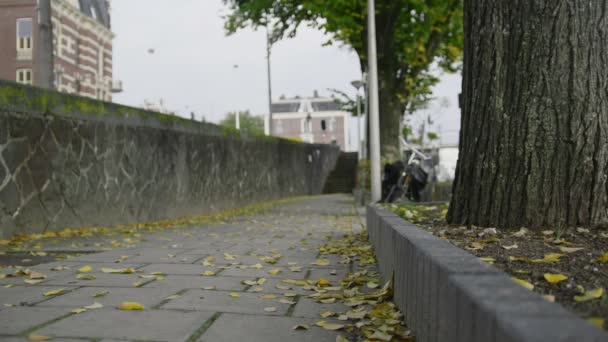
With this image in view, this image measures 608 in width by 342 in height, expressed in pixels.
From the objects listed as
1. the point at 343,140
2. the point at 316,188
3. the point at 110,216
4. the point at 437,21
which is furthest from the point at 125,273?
the point at 343,140

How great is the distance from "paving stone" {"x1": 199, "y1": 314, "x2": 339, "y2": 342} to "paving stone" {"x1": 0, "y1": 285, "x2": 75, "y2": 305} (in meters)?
1.20

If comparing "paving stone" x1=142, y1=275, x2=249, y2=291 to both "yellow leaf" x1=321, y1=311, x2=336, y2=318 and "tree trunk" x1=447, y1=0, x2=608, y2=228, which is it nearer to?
"yellow leaf" x1=321, y1=311, x2=336, y2=318

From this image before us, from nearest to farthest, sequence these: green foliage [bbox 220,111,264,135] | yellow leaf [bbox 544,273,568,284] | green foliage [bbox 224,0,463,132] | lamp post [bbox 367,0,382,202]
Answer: yellow leaf [bbox 544,273,568,284]
lamp post [bbox 367,0,382,202]
green foliage [bbox 224,0,463,132]
green foliage [bbox 220,111,264,135]

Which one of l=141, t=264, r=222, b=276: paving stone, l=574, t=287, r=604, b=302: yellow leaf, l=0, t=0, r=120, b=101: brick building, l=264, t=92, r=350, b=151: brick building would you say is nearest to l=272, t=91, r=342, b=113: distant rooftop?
l=264, t=92, r=350, b=151: brick building

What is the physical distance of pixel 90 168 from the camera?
792 centimetres

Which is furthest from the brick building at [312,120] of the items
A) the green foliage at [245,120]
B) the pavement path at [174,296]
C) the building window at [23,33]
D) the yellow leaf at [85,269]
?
the yellow leaf at [85,269]

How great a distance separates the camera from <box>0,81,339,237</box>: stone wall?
649 cm

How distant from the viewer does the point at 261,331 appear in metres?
2.70

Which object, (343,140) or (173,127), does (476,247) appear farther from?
(343,140)

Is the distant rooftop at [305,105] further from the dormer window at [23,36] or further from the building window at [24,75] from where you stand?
the dormer window at [23,36]

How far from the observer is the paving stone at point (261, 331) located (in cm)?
258

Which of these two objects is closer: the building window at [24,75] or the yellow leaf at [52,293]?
the yellow leaf at [52,293]

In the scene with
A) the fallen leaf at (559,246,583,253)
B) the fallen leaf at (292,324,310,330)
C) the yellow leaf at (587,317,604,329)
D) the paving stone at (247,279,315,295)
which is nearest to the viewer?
the yellow leaf at (587,317,604,329)

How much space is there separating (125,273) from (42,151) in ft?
11.2
